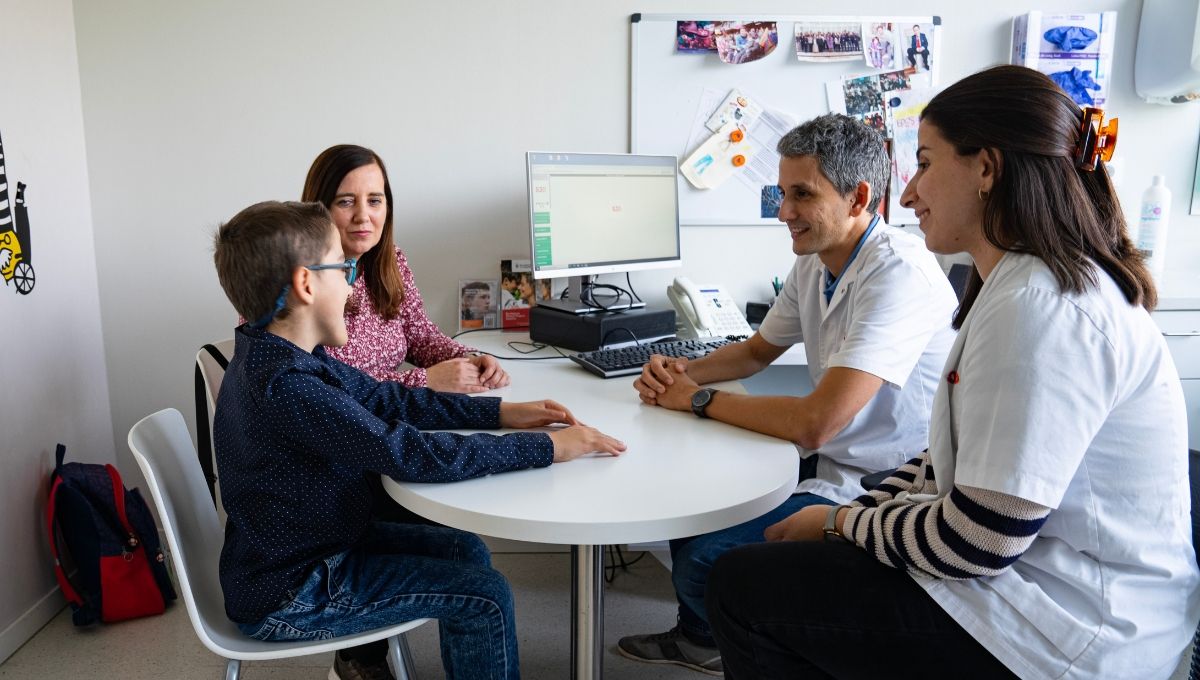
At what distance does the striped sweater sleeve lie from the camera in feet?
3.37

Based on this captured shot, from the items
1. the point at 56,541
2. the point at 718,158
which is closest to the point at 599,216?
the point at 718,158

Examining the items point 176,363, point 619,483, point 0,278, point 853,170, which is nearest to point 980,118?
point 853,170

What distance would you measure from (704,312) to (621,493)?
1.35m

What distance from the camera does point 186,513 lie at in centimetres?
156

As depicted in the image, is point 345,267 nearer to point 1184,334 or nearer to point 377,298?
point 377,298

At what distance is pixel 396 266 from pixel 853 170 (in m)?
1.13

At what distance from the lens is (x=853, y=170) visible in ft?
5.58

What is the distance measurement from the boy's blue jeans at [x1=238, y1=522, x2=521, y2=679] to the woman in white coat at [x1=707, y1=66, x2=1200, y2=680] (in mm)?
437

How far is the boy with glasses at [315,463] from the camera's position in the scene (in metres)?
1.27

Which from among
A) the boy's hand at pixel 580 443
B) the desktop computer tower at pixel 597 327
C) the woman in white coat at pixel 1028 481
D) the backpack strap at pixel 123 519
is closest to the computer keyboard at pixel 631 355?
the desktop computer tower at pixel 597 327

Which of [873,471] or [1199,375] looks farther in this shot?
[1199,375]

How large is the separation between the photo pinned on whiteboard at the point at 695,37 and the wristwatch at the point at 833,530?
5.74ft

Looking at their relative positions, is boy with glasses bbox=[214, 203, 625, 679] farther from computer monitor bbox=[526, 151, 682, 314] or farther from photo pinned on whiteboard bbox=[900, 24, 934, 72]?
photo pinned on whiteboard bbox=[900, 24, 934, 72]

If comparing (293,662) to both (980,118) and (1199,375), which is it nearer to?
(980,118)
